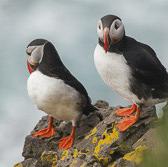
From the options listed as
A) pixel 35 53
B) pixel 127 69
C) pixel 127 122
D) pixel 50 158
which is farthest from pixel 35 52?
pixel 50 158

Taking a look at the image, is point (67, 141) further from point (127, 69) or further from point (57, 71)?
point (127, 69)

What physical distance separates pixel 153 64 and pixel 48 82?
1.76 m

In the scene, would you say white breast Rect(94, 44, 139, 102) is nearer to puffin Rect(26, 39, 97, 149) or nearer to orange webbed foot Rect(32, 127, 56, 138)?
puffin Rect(26, 39, 97, 149)

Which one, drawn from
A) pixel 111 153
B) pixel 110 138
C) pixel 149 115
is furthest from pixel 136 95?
pixel 111 153

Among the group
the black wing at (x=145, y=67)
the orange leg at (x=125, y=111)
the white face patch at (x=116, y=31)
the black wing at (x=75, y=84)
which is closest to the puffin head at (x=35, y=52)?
the black wing at (x=75, y=84)

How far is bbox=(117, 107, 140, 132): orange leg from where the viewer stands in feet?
22.8

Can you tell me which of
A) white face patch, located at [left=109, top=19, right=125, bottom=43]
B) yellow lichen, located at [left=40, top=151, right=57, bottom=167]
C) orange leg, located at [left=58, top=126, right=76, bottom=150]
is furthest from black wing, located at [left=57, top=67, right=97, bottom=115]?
yellow lichen, located at [left=40, top=151, right=57, bottom=167]

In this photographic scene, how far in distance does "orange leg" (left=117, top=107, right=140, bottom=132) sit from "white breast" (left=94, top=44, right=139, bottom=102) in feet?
1.08

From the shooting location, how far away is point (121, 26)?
25.7ft

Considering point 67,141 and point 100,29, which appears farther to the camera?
point 67,141

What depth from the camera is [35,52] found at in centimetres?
855

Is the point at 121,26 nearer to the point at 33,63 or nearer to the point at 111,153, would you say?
the point at 33,63

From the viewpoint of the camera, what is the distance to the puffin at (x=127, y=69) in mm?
7684

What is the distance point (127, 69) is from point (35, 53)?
1.76 meters
